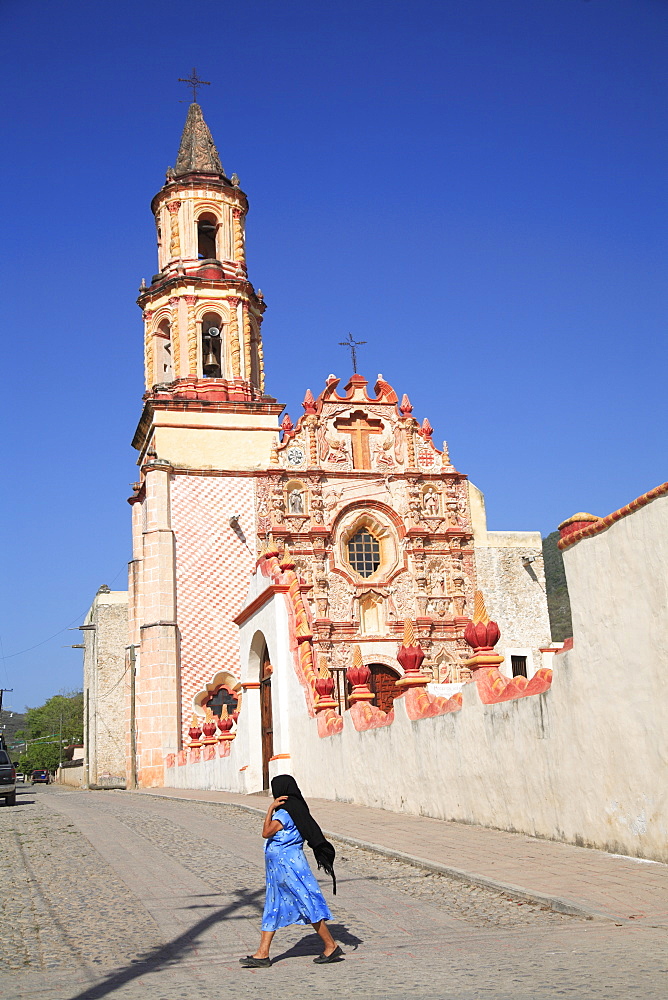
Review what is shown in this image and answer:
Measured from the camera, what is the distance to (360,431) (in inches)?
1240

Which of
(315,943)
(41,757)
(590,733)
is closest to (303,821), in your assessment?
(315,943)

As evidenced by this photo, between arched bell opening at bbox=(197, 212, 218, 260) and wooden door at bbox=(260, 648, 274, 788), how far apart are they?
18.8 m

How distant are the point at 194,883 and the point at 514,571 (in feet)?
78.1

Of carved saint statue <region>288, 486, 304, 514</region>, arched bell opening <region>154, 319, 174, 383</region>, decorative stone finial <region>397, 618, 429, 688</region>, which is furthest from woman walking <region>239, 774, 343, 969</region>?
arched bell opening <region>154, 319, 174, 383</region>

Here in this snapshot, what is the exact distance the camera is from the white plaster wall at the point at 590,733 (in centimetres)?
834

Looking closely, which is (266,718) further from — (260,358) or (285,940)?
(260,358)

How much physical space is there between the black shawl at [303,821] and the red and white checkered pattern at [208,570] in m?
23.5

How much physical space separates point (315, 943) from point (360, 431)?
25131 millimetres

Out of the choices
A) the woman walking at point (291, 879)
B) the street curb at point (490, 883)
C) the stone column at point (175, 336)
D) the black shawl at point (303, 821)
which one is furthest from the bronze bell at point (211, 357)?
the woman walking at point (291, 879)

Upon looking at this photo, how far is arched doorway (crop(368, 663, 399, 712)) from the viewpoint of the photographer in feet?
93.7

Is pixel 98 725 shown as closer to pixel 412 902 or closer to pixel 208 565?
pixel 208 565

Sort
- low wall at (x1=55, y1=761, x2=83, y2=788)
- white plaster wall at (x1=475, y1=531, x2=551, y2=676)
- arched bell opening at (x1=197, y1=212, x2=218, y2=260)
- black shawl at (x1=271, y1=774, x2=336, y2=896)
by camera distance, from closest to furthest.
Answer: black shawl at (x1=271, y1=774, x2=336, y2=896) → white plaster wall at (x1=475, y1=531, x2=551, y2=676) → arched bell opening at (x1=197, y1=212, x2=218, y2=260) → low wall at (x1=55, y1=761, x2=83, y2=788)

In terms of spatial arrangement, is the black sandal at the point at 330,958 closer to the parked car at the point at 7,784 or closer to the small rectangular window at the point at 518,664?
the parked car at the point at 7,784

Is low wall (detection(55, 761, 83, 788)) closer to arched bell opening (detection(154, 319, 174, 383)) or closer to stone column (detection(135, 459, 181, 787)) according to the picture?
stone column (detection(135, 459, 181, 787))
